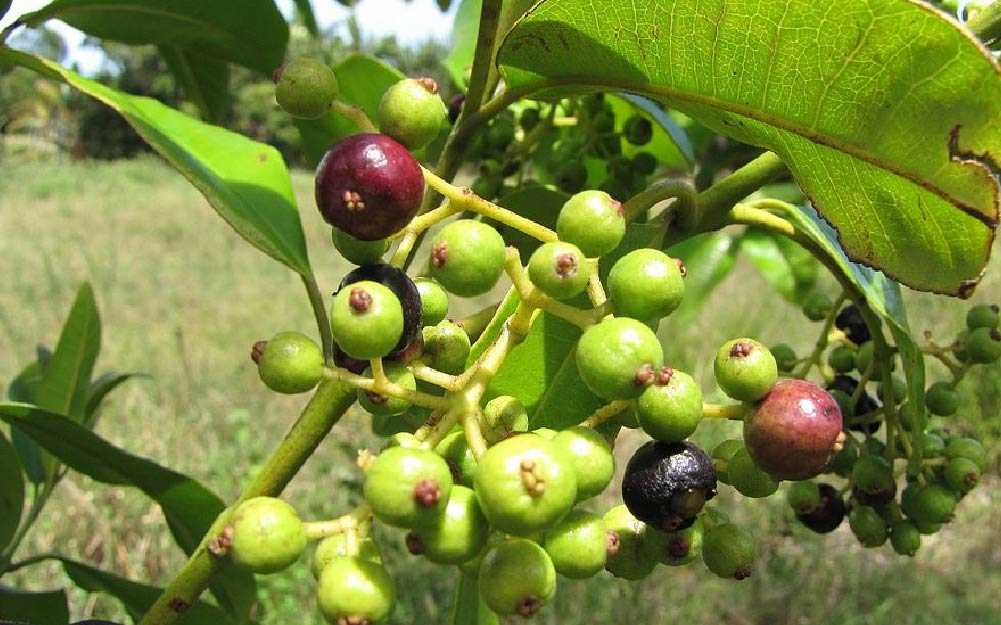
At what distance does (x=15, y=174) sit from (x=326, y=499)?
13.6 metres

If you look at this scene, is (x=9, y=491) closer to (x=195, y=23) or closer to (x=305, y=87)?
(x=195, y=23)

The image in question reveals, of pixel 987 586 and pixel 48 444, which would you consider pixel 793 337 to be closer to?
pixel 987 586

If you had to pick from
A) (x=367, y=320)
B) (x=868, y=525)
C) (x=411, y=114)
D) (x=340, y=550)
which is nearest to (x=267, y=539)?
(x=340, y=550)

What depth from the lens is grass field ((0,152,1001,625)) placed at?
4297 millimetres

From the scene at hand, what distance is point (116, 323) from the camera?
849 cm

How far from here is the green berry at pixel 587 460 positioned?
0.79 m

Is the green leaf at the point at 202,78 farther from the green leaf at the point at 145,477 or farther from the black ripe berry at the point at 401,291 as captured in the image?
the black ripe berry at the point at 401,291

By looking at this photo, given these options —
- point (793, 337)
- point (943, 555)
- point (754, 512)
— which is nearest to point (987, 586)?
point (943, 555)

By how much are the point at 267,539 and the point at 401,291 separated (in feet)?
0.77

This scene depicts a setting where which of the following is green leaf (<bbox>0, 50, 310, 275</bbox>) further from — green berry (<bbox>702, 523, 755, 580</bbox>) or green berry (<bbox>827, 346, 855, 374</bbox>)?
green berry (<bbox>827, 346, 855, 374</bbox>)

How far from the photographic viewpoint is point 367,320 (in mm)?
769

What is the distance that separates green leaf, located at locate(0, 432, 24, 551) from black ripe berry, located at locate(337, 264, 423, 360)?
38.5 inches

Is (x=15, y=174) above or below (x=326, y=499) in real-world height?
below

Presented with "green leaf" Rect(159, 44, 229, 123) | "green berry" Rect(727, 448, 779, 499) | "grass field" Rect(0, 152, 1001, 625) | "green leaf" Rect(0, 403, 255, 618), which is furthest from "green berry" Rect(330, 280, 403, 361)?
"grass field" Rect(0, 152, 1001, 625)
